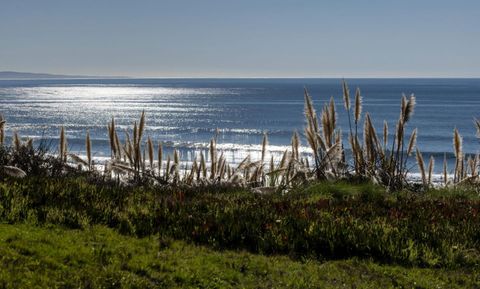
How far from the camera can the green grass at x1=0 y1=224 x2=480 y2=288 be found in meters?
5.92

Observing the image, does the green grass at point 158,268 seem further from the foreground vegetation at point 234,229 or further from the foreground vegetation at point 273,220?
the foreground vegetation at point 273,220

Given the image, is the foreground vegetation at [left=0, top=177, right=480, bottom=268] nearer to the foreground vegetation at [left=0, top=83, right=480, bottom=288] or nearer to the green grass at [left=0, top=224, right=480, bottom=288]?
the foreground vegetation at [left=0, top=83, right=480, bottom=288]

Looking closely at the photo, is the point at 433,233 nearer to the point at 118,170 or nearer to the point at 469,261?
the point at 469,261

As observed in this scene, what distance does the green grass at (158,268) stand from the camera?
233 inches

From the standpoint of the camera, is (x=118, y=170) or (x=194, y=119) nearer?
(x=118, y=170)

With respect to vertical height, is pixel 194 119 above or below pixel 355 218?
below

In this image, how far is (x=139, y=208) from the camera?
9273 mm

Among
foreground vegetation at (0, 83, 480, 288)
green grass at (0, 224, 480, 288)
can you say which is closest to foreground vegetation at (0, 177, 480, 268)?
foreground vegetation at (0, 83, 480, 288)

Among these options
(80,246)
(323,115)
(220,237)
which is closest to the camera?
(80,246)

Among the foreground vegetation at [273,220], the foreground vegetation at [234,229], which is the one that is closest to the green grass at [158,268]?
the foreground vegetation at [234,229]

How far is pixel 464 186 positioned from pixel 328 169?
3190mm

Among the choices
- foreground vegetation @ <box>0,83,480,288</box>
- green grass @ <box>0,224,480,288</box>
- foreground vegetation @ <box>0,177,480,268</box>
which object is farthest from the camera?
foreground vegetation @ <box>0,177,480,268</box>

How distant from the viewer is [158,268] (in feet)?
21.7

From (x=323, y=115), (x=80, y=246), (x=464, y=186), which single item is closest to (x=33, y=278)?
(x=80, y=246)
